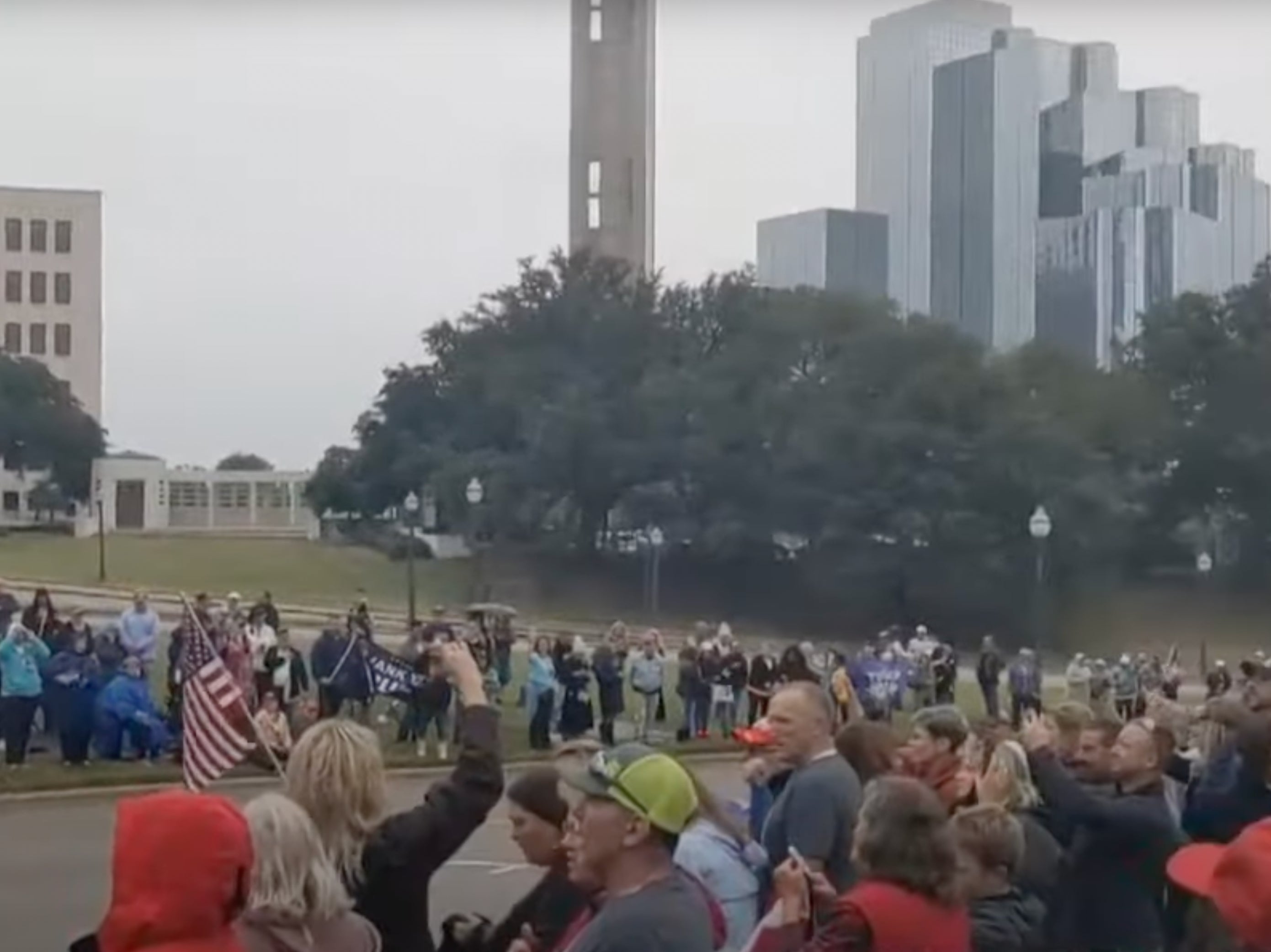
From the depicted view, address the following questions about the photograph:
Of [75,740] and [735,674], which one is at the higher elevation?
[735,674]

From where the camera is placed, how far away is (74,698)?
72.5ft

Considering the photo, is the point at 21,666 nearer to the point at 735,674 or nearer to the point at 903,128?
the point at 735,674

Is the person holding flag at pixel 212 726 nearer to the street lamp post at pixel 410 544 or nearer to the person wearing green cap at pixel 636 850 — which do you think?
the person wearing green cap at pixel 636 850

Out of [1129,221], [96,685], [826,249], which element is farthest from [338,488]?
[96,685]

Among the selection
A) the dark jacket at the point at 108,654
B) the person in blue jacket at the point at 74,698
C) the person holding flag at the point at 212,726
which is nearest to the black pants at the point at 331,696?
the dark jacket at the point at 108,654

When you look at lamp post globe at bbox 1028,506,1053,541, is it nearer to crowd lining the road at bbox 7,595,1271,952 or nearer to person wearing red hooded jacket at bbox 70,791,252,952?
crowd lining the road at bbox 7,595,1271,952

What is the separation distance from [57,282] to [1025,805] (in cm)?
7670

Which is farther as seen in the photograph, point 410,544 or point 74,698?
point 410,544

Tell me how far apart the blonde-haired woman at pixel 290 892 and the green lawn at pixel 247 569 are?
47613 millimetres

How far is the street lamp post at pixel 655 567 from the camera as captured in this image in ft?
178

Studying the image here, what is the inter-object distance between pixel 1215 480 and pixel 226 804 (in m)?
54.4

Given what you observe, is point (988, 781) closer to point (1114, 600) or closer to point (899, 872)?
point (899, 872)

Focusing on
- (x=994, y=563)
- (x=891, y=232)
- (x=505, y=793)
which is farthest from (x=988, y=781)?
(x=891, y=232)

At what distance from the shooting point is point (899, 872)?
4555mm
